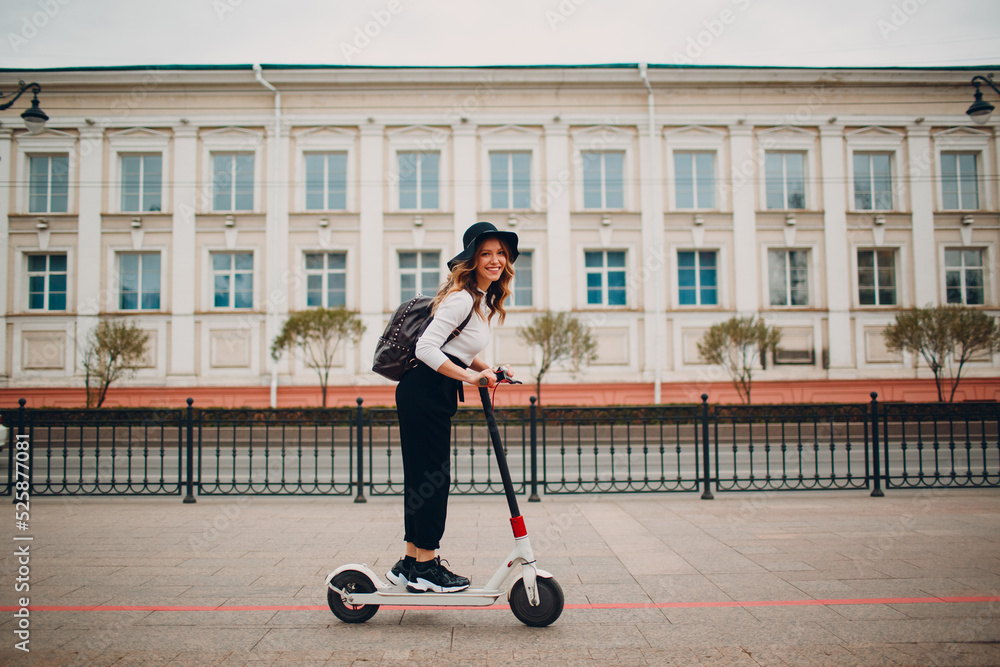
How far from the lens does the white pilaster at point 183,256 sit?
22859 mm

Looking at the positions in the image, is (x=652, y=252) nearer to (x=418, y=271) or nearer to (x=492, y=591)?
(x=418, y=271)

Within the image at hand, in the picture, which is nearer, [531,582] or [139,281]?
[531,582]

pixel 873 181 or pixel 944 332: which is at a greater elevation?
pixel 873 181

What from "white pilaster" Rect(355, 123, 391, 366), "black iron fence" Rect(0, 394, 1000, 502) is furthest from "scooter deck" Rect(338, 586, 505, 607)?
"white pilaster" Rect(355, 123, 391, 366)

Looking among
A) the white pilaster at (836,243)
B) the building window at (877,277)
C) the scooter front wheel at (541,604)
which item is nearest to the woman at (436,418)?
the scooter front wheel at (541,604)

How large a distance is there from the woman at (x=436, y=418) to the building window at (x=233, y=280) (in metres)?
21.9

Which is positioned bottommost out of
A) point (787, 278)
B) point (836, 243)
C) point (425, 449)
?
point (425, 449)

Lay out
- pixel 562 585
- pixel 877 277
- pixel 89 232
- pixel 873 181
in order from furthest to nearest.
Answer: pixel 873 181 < pixel 877 277 < pixel 89 232 < pixel 562 585

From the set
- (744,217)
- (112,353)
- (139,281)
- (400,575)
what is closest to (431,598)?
(400,575)

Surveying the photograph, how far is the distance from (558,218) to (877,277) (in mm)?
12712

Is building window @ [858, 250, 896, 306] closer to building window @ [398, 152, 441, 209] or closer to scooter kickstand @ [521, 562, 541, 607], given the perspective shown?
building window @ [398, 152, 441, 209]

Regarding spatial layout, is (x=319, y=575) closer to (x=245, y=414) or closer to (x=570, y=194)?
(x=245, y=414)

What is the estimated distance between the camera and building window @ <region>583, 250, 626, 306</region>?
23.7 metres

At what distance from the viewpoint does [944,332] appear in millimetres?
20391
